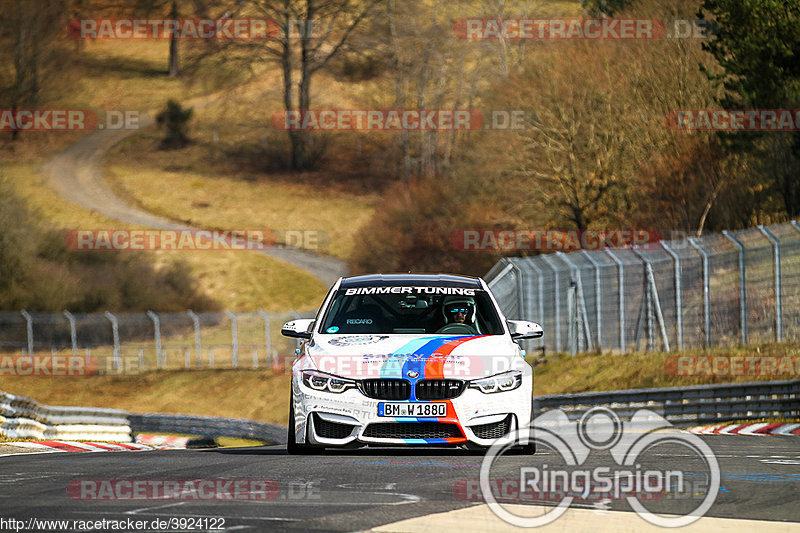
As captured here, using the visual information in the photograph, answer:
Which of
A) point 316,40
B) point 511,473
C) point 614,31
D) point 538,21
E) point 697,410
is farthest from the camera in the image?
point 316,40

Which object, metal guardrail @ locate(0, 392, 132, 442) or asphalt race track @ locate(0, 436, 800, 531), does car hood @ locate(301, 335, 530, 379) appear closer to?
asphalt race track @ locate(0, 436, 800, 531)

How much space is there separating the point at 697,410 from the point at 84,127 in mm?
81641

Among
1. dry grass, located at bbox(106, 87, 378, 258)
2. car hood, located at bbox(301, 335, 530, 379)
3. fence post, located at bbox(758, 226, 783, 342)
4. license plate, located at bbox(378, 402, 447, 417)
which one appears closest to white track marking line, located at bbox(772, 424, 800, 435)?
fence post, located at bbox(758, 226, 783, 342)

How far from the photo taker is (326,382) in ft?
36.8

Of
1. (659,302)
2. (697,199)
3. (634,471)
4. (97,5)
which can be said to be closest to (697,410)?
Result: (659,302)

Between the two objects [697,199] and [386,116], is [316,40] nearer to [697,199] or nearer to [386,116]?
[386,116]

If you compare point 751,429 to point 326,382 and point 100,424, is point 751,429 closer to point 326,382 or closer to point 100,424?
point 326,382

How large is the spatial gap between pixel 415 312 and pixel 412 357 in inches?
78.9

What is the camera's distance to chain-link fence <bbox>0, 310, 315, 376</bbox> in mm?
→ 44625

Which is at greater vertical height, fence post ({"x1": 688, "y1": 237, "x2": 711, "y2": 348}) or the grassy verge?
fence post ({"x1": 688, "y1": 237, "x2": 711, "y2": 348})

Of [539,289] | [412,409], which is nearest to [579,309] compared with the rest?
[539,289]

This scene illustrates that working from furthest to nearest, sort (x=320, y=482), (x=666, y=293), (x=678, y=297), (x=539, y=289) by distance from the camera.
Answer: (x=539, y=289)
(x=666, y=293)
(x=678, y=297)
(x=320, y=482)

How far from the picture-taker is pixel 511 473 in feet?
33.1

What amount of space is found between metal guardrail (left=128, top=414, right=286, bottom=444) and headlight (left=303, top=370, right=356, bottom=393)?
13840mm
